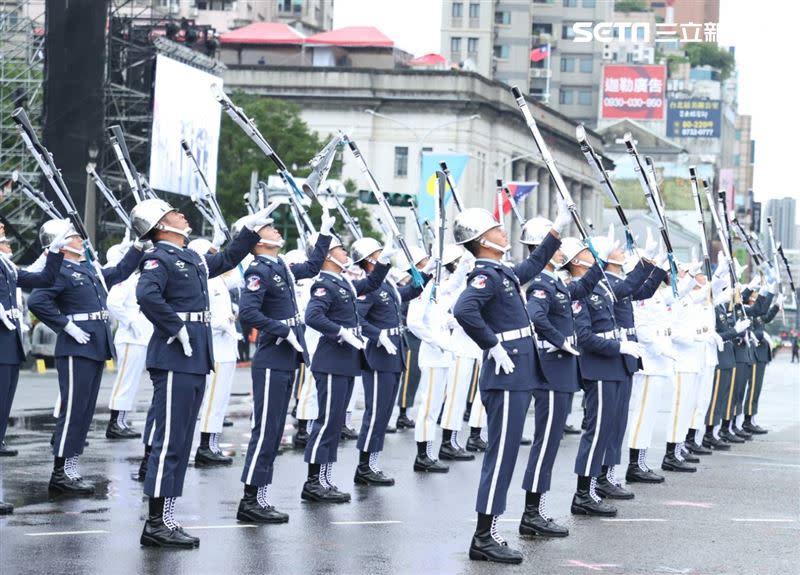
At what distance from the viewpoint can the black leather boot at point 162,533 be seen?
10641 millimetres

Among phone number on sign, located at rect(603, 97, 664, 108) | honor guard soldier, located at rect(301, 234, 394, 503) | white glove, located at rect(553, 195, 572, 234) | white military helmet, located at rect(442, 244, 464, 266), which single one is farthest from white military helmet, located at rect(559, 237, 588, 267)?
phone number on sign, located at rect(603, 97, 664, 108)

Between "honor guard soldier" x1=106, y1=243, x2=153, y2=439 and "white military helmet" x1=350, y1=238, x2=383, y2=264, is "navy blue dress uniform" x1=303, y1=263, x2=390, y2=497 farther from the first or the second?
"honor guard soldier" x1=106, y1=243, x2=153, y2=439

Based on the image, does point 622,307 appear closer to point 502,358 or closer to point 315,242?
point 315,242

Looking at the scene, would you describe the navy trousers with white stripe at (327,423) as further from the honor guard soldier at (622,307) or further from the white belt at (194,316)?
the honor guard soldier at (622,307)

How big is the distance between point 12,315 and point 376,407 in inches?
130

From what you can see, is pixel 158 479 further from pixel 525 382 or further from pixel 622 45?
pixel 622 45

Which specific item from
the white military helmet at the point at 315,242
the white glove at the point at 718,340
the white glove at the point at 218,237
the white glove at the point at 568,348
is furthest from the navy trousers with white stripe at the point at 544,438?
the white glove at the point at 718,340

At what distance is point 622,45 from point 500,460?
459ft

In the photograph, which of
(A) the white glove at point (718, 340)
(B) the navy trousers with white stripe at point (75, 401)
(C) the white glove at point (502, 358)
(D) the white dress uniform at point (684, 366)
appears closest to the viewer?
(C) the white glove at point (502, 358)

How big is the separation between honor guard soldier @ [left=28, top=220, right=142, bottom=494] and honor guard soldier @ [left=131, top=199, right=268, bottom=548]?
1971 millimetres

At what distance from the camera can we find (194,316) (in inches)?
436

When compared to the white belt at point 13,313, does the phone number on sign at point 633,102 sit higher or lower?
higher

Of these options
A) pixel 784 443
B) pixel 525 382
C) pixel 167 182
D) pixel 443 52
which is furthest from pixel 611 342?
pixel 443 52

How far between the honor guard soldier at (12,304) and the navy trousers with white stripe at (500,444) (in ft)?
12.0
